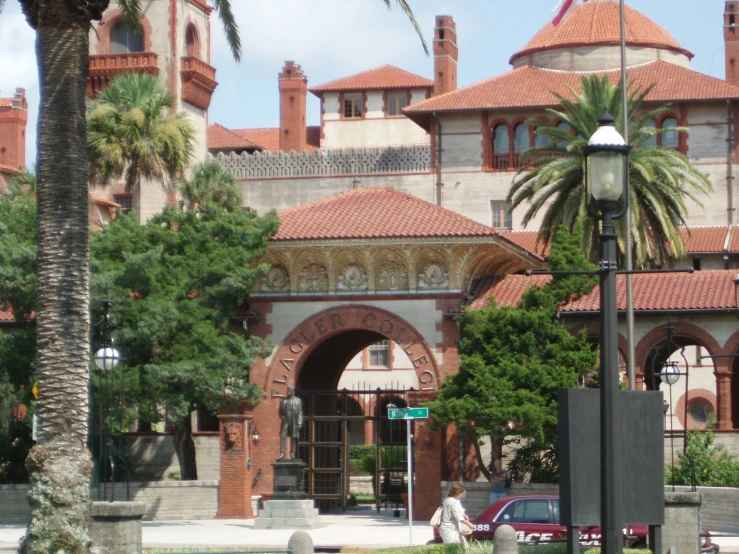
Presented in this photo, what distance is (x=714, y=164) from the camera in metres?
58.4

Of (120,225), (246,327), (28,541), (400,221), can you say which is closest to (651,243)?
(400,221)

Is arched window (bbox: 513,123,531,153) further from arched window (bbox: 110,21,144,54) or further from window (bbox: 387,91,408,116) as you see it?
window (bbox: 387,91,408,116)

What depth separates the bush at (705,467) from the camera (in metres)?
35.0

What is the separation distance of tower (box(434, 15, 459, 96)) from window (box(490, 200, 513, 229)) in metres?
10.6

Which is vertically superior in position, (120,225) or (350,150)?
(350,150)

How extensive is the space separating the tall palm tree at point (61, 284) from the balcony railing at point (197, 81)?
44.9m

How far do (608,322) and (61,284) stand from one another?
677 cm

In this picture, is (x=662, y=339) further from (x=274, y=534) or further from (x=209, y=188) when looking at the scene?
(x=209, y=188)

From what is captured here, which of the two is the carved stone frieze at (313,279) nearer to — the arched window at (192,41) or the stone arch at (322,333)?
the stone arch at (322,333)

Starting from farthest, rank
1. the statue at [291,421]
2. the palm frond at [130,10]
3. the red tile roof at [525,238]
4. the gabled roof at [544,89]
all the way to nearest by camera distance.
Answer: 1. the gabled roof at [544,89]
2. the red tile roof at [525,238]
3. the statue at [291,421]
4. the palm frond at [130,10]

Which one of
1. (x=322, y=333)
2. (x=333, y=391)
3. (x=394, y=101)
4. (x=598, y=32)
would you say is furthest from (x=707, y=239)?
(x=394, y=101)

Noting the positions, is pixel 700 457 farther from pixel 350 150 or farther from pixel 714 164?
pixel 350 150

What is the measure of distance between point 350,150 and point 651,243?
21279 millimetres

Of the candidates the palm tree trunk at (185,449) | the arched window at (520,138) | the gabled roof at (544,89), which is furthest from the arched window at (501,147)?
the palm tree trunk at (185,449)
